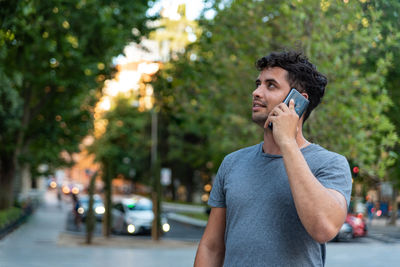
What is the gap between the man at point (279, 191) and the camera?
230cm

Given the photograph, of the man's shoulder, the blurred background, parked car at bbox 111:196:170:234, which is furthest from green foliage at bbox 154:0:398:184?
parked car at bbox 111:196:170:234

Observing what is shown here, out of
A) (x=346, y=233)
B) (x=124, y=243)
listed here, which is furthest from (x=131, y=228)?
(x=346, y=233)

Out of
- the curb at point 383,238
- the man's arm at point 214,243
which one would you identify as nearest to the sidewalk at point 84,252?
the curb at point 383,238

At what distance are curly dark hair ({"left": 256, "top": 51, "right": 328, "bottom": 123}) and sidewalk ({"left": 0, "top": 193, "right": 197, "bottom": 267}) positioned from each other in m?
12.2

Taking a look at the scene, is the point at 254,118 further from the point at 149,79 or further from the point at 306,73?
the point at 149,79

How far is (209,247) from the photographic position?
2.84m

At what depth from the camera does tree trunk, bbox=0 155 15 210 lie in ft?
85.1

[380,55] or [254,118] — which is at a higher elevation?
[380,55]

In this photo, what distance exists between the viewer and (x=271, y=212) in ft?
8.18

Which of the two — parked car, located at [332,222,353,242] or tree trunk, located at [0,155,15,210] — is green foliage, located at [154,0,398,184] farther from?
tree trunk, located at [0,155,15,210]

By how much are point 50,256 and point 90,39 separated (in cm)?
611

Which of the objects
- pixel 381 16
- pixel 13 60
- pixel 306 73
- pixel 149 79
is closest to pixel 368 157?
pixel 381 16

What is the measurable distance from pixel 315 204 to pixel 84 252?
16134 millimetres

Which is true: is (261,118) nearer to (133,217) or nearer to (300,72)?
(300,72)
